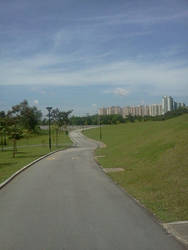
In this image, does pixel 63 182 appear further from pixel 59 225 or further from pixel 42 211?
pixel 59 225

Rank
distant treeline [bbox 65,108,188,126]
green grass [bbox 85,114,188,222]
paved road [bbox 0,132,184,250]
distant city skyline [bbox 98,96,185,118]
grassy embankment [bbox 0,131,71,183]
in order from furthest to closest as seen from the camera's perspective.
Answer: distant city skyline [bbox 98,96,185,118] < distant treeline [bbox 65,108,188,126] < grassy embankment [bbox 0,131,71,183] < green grass [bbox 85,114,188,222] < paved road [bbox 0,132,184,250]

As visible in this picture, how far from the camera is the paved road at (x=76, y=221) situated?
546 centimetres

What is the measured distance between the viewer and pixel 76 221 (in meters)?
6.84

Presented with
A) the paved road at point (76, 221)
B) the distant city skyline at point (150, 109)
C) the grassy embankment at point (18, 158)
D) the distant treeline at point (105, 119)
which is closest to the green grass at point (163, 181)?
the paved road at point (76, 221)

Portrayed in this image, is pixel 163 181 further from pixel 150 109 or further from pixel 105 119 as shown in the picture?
pixel 150 109

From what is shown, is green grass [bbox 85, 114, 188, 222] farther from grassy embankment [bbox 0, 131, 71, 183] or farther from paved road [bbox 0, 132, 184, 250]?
grassy embankment [bbox 0, 131, 71, 183]

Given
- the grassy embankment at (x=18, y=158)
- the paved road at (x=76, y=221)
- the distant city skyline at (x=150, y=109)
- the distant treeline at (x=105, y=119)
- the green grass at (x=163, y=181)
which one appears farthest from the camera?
the distant city skyline at (x=150, y=109)

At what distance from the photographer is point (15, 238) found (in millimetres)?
5816

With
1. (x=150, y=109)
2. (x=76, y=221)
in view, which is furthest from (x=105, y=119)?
(x=76, y=221)

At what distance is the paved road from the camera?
5.46 m

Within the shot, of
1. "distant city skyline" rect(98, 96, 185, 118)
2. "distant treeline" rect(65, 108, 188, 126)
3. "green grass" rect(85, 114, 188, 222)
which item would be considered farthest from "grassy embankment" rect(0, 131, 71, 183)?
"distant city skyline" rect(98, 96, 185, 118)

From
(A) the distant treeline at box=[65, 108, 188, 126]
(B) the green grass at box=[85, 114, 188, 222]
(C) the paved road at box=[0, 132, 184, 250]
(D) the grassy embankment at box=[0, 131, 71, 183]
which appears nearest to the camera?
(C) the paved road at box=[0, 132, 184, 250]

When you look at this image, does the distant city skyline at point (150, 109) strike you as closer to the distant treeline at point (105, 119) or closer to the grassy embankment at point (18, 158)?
the distant treeline at point (105, 119)

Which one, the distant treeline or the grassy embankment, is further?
the distant treeline
